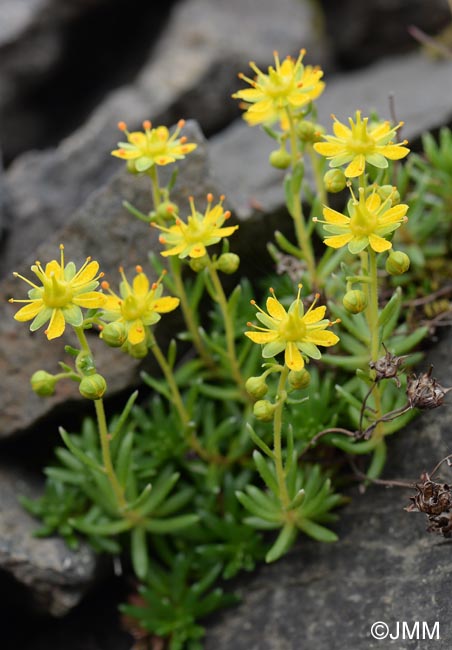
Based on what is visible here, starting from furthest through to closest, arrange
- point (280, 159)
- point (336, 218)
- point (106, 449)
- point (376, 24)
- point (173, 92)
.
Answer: point (376, 24) → point (173, 92) → point (280, 159) → point (106, 449) → point (336, 218)

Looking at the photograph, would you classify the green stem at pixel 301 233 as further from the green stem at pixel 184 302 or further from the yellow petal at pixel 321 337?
the yellow petal at pixel 321 337

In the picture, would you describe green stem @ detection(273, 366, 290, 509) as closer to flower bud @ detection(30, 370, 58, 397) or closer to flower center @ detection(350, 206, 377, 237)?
flower center @ detection(350, 206, 377, 237)

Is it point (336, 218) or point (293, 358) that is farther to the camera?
point (336, 218)

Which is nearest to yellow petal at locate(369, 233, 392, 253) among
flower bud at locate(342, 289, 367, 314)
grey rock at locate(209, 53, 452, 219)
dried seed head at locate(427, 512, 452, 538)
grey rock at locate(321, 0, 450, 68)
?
flower bud at locate(342, 289, 367, 314)

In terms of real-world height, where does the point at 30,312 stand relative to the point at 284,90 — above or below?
below

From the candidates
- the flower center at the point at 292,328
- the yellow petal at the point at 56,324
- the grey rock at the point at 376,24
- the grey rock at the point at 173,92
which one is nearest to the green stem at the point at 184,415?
the yellow petal at the point at 56,324

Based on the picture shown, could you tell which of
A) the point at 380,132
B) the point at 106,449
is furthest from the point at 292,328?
the point at 106,449

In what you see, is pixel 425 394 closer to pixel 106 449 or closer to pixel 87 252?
pixel 106 449
